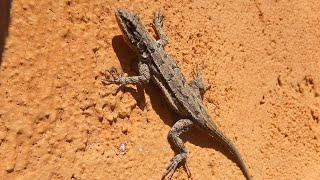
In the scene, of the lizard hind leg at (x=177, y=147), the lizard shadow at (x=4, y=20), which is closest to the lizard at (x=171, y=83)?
the lizard hind leg at (x=177, y=147)

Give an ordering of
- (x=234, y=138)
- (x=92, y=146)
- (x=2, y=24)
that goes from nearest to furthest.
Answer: (x=2, y=24)
(x=92, y=146)
(x=234, y=138)

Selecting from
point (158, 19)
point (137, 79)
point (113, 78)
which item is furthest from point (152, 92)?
point (158, 19)

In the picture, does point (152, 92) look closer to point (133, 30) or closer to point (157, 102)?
point (157, 102)

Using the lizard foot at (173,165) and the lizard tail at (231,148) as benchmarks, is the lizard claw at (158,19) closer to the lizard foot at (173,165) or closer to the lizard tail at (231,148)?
the lizard tail at (231,148)

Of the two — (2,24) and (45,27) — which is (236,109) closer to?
(45,27)

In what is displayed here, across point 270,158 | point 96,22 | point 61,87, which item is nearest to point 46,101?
point 61,87

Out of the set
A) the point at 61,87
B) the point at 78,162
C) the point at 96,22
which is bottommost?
the point at 78,162
